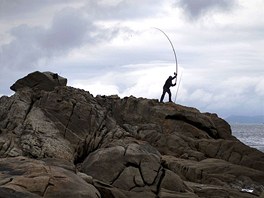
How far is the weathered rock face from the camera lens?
10.9 metres

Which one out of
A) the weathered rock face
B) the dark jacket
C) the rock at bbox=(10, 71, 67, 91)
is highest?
the dark jacket

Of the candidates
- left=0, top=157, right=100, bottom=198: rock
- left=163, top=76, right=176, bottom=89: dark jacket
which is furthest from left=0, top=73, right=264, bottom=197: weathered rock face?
left=163, top=76, right=176, bottom=89: dark jacket

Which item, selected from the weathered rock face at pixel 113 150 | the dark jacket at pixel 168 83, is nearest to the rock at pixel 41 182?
the weathered rock face at pixel 113 150

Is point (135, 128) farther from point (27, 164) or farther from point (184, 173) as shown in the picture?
point (27, 164)

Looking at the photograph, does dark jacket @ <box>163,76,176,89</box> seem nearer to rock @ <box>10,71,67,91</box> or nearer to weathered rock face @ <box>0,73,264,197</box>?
weathered rock face @ <box>0,73,264,197</box>

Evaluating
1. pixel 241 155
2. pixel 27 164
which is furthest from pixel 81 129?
pixel 27 164

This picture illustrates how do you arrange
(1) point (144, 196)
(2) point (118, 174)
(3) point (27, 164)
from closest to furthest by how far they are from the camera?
(3) point (27, 164)
(1) point (144, 196)
(2) point (118, 174)

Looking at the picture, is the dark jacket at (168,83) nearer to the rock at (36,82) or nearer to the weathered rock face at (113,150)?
the weathered rock face at (113,150)

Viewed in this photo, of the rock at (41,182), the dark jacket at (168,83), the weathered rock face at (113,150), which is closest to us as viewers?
the rock at (41,182)

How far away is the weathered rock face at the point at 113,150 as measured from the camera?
10945mm

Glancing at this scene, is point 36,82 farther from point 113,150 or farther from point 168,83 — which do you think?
point 113,150

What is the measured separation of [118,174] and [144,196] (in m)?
1.23

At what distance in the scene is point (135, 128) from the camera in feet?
79.2

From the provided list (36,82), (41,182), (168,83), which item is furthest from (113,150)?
(168,83)
